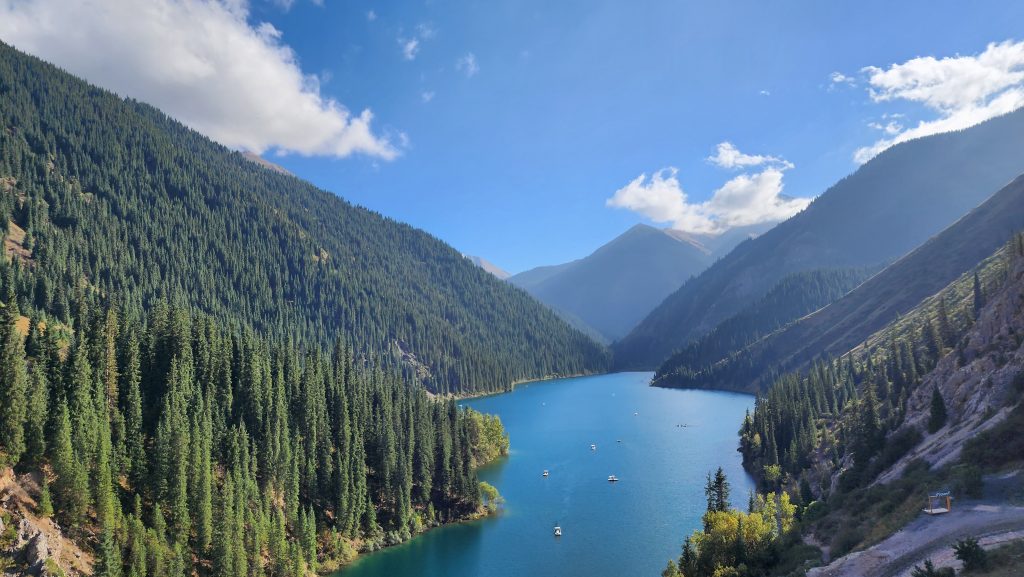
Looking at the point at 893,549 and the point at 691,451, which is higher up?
the point at 893,549

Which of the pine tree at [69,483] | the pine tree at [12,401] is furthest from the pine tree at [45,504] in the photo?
the pine tree at [12,401]

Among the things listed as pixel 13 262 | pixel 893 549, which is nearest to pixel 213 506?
pixel 893 549

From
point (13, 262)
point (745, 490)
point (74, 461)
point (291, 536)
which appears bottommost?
point (745, 490)

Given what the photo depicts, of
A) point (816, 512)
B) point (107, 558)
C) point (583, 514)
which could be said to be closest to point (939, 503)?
point (816, 512)

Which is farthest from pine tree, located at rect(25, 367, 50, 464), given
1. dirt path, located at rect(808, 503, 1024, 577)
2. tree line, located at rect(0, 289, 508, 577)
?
dirt path, located at rect(808, 503, 1024, 577)

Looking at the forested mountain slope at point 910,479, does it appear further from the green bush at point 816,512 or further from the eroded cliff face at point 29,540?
the eroded cliff face at point 29,540

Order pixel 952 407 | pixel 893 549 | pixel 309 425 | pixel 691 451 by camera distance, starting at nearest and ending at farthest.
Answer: pixel 893 549, pixel 952 407, pixel 309 425, pixel 691 451

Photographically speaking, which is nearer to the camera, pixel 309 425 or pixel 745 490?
pixel 309 425

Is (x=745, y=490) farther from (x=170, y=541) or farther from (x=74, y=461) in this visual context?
(x=74, y=461)

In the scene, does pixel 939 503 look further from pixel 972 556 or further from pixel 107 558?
pixel 107 558
